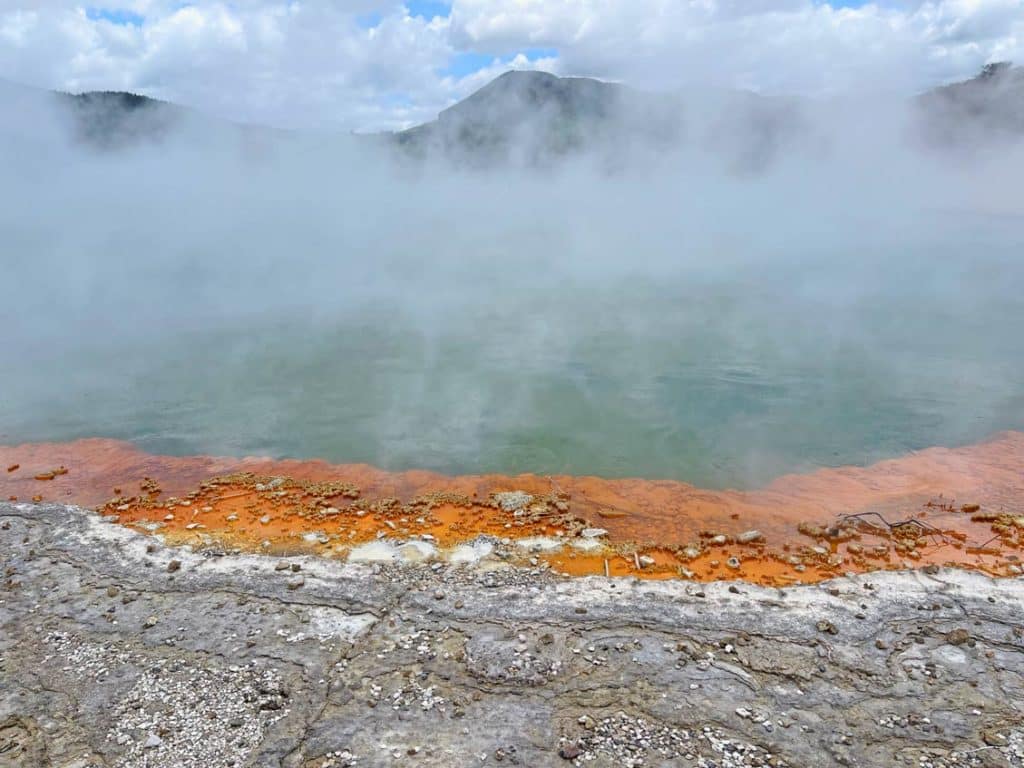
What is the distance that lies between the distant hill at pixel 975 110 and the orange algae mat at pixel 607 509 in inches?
1168

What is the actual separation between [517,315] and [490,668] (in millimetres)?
8082

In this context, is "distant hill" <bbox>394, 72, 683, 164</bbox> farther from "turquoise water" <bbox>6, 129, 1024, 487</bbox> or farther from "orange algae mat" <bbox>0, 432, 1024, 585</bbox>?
"orange algae mat" <bbox>0, 432, 1024, 585</bbox>

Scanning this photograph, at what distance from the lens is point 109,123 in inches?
1058

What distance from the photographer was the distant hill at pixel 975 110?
1172 inches

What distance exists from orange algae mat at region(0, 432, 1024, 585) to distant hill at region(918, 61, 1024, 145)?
29.7 meters

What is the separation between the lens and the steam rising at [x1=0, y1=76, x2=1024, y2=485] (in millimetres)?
6855

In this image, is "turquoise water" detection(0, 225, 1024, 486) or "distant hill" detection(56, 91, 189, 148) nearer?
"turquoise water" detection(0, 225, 1024, 486)

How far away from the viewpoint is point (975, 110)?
30.3 meters

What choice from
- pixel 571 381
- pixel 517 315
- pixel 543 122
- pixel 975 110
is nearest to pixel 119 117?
pixel 543 122

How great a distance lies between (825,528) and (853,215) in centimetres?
2043

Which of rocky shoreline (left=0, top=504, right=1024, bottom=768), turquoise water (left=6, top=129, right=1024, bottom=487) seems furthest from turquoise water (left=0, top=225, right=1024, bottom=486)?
rocky shoreline (left=0, top=504, right=1024, bottom=768)

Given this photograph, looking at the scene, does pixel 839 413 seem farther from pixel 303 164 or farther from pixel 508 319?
pixel 303 164

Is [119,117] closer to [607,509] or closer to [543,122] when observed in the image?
[543,122]

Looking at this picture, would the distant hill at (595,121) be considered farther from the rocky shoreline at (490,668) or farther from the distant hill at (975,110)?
the rocky shoreline at (490,668)
